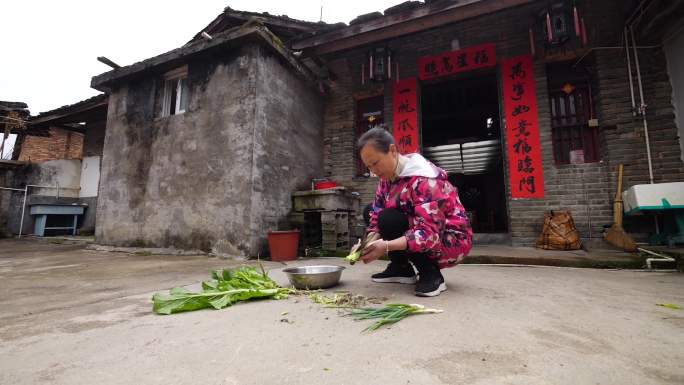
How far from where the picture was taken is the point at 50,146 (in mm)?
13312

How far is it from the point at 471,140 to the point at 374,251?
8.02 m

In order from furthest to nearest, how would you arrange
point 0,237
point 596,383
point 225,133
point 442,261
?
point 0,237
point 225,133
point 442,261
point 596,383

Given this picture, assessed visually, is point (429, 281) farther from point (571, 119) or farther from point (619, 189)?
point (571, 119)

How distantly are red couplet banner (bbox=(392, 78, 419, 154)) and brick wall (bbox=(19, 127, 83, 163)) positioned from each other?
14300 mm

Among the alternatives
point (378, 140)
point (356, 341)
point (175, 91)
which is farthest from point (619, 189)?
point (175, 91)

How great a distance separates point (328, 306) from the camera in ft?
6.10

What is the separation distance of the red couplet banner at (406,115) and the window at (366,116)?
47 centimetres

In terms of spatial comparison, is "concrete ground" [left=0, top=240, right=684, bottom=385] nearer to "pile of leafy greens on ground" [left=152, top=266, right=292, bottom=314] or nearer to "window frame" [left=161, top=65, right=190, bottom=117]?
"pile of leafy greens on ground" [left=152, top=266, right=292, bottom=314]

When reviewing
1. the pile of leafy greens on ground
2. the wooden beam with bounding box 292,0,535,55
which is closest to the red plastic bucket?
the pile of leafy greens on ground

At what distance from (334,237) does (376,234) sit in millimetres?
3055

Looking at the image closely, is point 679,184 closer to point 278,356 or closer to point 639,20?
point 639,20

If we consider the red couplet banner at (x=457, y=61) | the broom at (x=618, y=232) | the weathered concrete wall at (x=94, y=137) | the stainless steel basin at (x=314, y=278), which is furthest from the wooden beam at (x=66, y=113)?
the broom at (x=618, y=232)

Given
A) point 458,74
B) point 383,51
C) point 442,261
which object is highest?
point 383,51

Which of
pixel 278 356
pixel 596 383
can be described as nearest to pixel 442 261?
pixel 596 383
